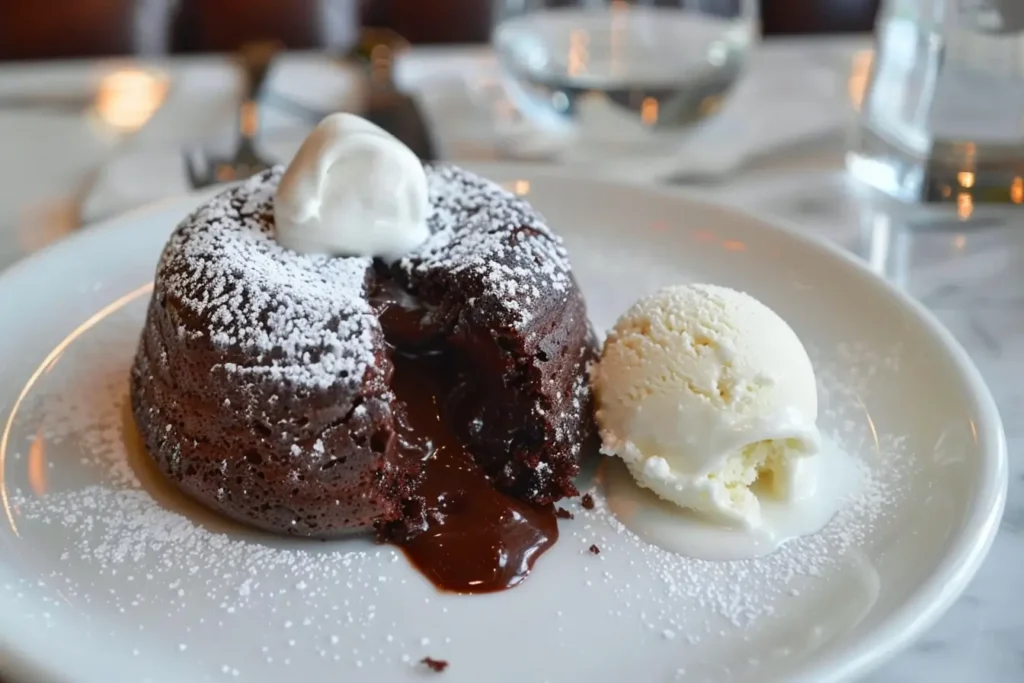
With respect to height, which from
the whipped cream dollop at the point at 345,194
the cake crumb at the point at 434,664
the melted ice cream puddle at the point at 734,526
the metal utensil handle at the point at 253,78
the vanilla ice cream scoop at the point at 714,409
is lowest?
the cake crumb at the point at 434,664

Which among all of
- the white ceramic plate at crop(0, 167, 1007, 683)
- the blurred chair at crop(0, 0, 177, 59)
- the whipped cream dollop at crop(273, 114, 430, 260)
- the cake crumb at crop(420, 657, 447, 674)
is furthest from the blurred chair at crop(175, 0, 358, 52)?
the cake crumb at crop(420, 657, 447, 674)

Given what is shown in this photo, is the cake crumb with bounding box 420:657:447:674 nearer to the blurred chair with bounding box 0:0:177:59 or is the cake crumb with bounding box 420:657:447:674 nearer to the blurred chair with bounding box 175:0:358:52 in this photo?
the blurred chair with bounding box 175:0:358:52

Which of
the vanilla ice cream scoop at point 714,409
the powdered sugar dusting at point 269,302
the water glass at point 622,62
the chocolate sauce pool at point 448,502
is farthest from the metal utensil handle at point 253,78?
the vanilla ice cream scoop at point 714,409

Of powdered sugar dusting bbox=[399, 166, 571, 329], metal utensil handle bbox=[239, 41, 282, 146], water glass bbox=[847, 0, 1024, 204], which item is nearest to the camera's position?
powdered sugar dusting bbox=[399, 166, 571, 329]

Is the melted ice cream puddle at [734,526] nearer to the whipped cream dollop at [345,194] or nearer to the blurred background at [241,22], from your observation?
the whipped cream dollop at [345,194]

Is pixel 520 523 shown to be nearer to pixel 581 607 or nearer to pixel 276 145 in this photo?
pixel 581 607

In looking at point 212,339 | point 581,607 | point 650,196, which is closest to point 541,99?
point 650,196

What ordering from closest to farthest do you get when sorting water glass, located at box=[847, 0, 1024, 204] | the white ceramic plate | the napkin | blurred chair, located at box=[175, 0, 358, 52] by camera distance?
the white ceramic plate
water glass, located at box=[847, 0, 1024, 204]
the napkin
blurred chair, located at box=[175, 0, 358, 52]

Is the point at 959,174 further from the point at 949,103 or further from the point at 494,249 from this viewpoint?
the point at 494,249
